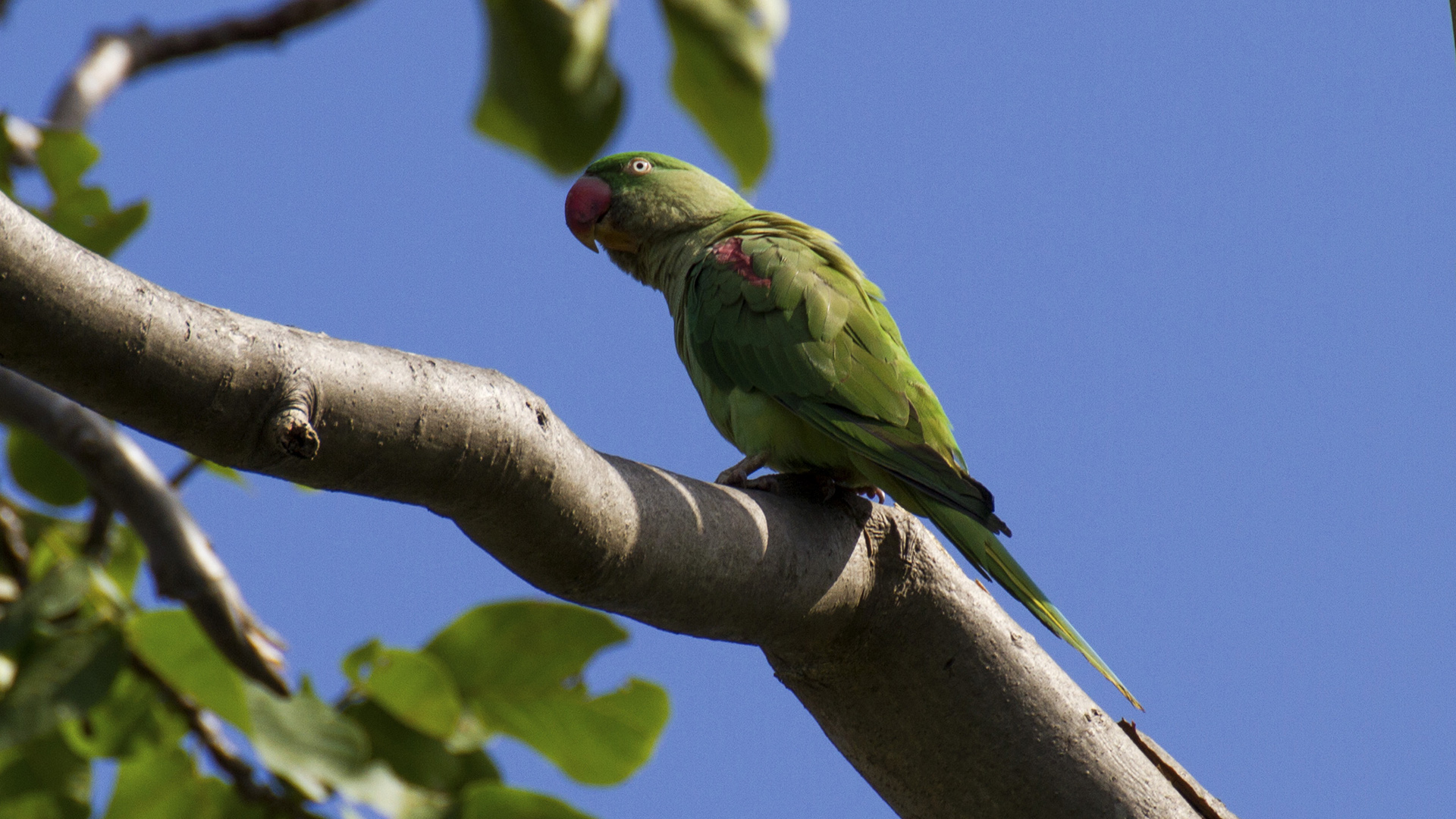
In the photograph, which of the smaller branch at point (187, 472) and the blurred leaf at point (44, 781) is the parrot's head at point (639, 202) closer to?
the smaller branch at point (187, 472)

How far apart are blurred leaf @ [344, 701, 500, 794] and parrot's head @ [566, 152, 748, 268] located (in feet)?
10.6

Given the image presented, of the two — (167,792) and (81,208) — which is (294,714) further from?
(81,208)

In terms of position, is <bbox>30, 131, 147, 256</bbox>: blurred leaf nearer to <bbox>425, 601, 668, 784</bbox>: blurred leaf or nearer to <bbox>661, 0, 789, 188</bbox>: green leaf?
<bbox>425, 601, 668, 784</bbox>: blurred leaf

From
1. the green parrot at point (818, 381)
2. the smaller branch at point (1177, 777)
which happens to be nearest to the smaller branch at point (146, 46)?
the green parrot at point (818, 381)

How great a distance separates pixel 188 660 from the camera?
883mm

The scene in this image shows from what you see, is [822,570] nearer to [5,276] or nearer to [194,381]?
[194,381]

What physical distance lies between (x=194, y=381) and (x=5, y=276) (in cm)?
24

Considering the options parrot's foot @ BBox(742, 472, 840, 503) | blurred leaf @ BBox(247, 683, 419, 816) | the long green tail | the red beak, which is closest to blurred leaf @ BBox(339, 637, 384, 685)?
blurred leaf @ BBox(247, 683, 419, 816)

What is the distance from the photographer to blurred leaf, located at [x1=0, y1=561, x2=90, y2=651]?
0.86m

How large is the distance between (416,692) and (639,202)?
3384 millimetres

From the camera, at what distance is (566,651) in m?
1.07

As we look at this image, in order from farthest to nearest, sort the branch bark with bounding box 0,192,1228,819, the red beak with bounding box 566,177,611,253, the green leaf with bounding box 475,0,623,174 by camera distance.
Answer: the red beak with bounding box 566,177,611,253, the branch bark with bounding box 0,192,1228,819, the green leaf with bounding box 475,0,623,174

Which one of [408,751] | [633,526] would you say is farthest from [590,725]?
[633,526]

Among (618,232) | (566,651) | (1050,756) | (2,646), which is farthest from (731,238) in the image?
(2,646)
